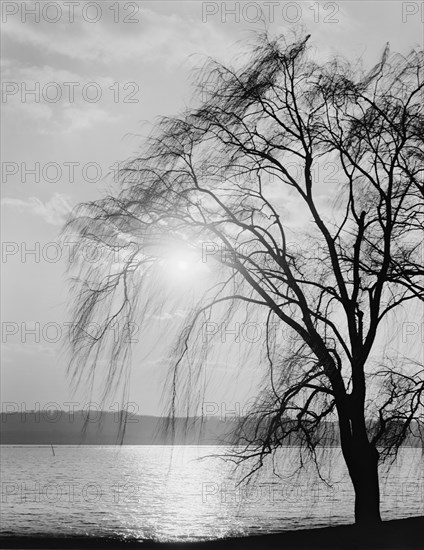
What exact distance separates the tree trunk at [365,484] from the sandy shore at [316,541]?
0.91 ft

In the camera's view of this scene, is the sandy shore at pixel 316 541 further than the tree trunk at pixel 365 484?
No

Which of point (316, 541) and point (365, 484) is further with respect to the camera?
point (316, 541)

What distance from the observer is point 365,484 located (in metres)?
15.2

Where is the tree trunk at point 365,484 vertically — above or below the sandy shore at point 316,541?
above

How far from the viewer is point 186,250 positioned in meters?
15.1

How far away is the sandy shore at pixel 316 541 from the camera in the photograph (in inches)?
591

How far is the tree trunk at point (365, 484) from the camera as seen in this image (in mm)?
15141

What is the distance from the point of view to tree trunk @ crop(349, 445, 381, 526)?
1514 centimetres

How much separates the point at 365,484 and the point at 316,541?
2835 mm

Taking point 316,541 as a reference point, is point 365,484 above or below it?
above

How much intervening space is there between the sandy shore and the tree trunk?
28 cm

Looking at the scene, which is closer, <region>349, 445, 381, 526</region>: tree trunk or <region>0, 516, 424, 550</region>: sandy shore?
<region>0, 516, 424, 550</region>: sandy shore

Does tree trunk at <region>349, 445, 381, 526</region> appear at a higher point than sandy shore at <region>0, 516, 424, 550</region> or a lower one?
higher

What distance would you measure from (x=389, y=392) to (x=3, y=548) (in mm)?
11530
